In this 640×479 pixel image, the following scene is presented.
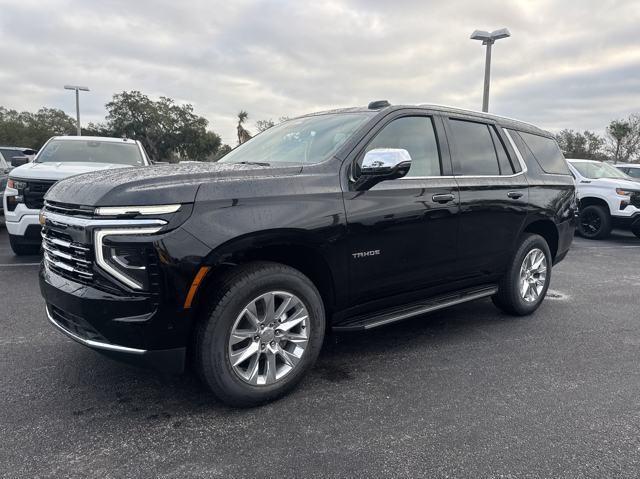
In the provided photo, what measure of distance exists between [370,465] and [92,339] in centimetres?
158

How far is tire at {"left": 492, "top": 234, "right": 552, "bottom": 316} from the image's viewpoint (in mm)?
4426

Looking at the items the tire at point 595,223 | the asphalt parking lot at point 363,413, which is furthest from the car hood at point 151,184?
the tire at point 595,223

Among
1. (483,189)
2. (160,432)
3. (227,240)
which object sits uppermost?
(483,189)

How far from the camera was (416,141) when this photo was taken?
3648 millimetres

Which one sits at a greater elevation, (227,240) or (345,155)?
(345,155)

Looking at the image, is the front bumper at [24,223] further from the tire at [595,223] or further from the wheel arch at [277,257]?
the tire at [595,223]

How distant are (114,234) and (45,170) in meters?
4.55

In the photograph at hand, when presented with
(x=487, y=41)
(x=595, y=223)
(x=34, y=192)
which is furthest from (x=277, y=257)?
(x=487, y=41)

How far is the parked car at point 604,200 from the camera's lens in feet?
33.3

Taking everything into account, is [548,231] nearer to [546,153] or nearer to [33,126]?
[546,153]

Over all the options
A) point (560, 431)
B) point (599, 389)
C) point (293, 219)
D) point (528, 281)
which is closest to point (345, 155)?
point (293, 219)

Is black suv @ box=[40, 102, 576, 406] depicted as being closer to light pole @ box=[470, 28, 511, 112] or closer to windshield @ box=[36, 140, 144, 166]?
windshield @ box=[36, 140, 144, 166]

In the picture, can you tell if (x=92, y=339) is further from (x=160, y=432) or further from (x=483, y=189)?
(x=483, y=189)

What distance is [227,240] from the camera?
2.54m
